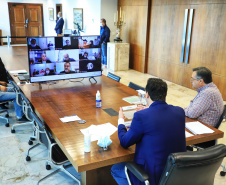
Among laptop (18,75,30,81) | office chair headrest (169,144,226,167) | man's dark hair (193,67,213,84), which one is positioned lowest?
laptop (18,75,30,81)

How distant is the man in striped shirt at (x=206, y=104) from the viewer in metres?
2.77

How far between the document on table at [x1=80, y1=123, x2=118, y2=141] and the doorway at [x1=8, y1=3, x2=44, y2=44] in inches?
523

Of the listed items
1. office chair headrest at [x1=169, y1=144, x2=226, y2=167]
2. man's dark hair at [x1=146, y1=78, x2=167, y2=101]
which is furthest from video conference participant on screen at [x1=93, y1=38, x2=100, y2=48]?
office chair headrest at [x1=169, y1=144, x2=226, y2=167]

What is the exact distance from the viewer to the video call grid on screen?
12.4 ft

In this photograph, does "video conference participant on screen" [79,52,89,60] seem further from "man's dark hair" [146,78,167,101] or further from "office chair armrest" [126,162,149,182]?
"office chair armrest" [126,162,149,182]

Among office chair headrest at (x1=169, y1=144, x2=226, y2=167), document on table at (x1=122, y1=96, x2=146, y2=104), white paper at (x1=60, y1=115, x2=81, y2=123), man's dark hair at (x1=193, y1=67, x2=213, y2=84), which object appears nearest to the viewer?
office chair headrest at (x1=169, y1=144, x2=226, y2=167)

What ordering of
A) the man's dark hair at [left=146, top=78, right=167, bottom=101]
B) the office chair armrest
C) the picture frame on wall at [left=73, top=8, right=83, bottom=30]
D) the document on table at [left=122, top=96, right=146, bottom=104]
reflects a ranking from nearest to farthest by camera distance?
the office chair armrest < the man's dark hair at [left=146, top=78, right=167, bottom=101] < the document on table at [left=122, top=96, right=146, bottom=104] < the picture frame on wall at [left=73, top=8, right=83, bottom=30]

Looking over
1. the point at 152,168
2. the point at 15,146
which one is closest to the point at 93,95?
the point at 15,146

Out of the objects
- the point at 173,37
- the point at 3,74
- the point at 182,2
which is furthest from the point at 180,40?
the point at 3,74

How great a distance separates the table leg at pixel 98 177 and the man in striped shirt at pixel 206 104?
3.55ft

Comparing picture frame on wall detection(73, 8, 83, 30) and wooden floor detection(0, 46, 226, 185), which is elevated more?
picture frame on wall detection(73, 8, 83, 30)

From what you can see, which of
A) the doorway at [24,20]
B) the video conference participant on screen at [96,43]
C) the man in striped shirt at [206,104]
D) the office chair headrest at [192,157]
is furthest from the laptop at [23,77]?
the doorway at [24,20]

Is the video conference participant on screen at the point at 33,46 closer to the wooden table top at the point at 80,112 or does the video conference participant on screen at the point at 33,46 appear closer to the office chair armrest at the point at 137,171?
the wooden table top at the point at 80,112

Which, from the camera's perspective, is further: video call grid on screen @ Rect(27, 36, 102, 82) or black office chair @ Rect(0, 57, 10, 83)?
black office chair @ Rect(0, 57, 10, 83)
